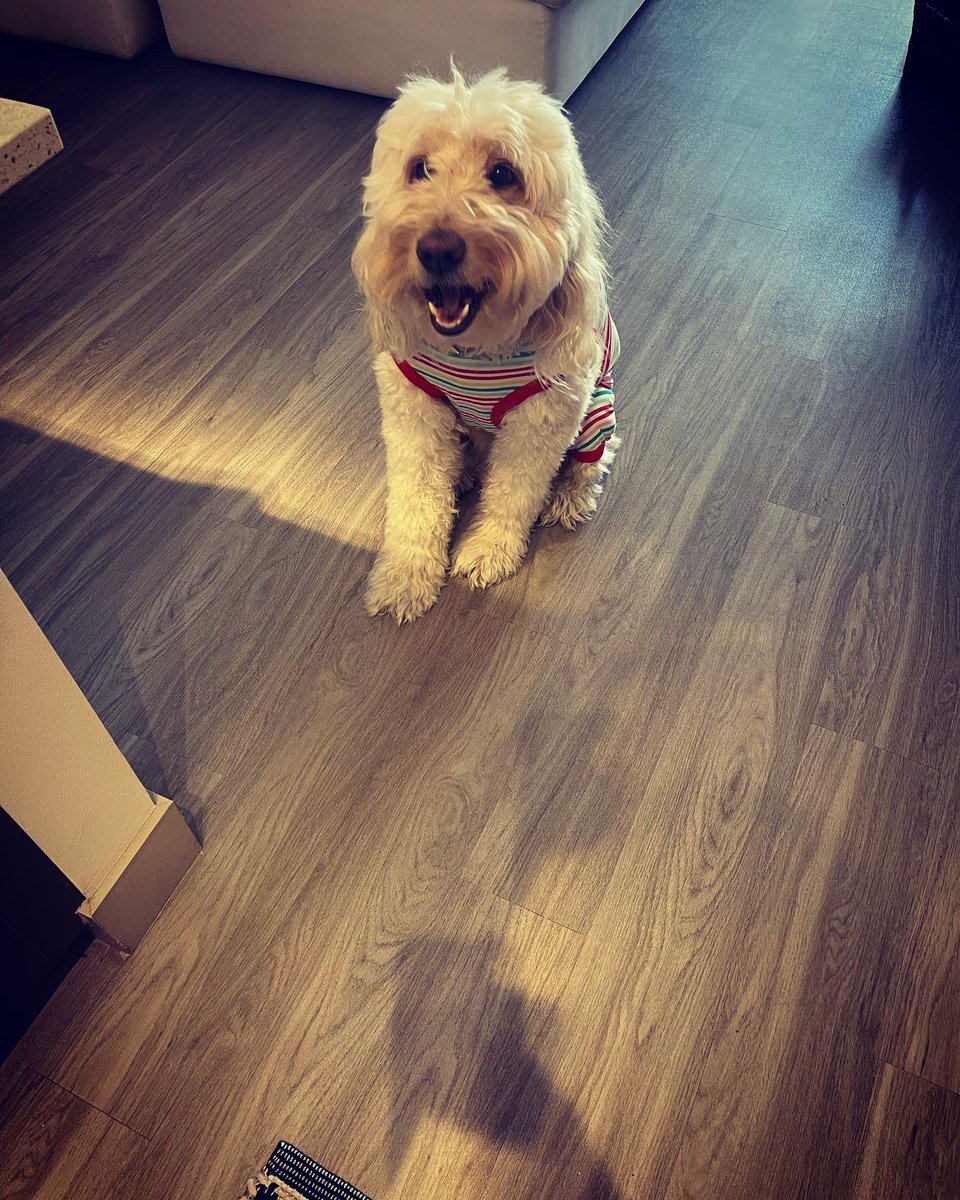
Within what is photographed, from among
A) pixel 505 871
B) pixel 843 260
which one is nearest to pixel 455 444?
pixel 505 871

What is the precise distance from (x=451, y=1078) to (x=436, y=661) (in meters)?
0.72

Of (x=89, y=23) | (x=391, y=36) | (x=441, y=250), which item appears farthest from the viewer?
(x=89, y=23)

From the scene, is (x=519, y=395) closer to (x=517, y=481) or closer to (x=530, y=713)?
(x=517, y=481)

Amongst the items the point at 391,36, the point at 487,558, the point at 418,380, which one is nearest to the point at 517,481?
the point at 487,558

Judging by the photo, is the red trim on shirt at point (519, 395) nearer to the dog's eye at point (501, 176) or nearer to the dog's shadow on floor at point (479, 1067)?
the dog's eye at point (501, 176)

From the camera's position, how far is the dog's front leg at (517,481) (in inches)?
63.7

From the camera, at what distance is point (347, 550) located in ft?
6.23

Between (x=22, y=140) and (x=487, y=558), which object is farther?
(x=487, y=558)

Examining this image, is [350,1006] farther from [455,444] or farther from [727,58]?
[727,58]


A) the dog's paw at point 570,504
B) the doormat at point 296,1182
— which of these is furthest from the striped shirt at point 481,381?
the doormat at point 296,1182

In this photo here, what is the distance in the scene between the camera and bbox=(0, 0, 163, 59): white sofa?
308 centimetres

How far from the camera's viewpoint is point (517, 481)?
5.77 ft

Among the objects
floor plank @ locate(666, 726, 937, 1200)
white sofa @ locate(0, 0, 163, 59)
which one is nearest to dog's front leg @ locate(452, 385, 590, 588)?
floor plank @ locate(666, 726, 937, 1200)

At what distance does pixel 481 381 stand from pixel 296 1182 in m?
1.23
